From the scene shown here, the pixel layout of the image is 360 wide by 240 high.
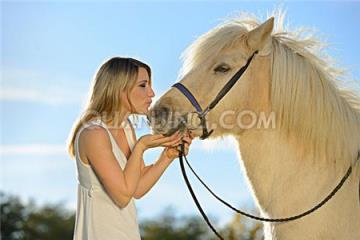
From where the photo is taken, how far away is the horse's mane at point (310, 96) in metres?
3.58

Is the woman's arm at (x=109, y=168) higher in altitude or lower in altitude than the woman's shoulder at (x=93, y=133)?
lower

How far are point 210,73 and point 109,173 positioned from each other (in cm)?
93

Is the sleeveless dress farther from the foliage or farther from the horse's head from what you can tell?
the foliage

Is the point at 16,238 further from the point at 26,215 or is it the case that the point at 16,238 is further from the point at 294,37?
the point at 294,37

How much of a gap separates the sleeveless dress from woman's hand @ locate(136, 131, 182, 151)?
0.14m

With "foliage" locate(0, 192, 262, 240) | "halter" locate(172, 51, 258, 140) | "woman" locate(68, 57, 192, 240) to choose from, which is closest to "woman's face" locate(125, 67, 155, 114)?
"woman" locate(68, 57, 192, 240)

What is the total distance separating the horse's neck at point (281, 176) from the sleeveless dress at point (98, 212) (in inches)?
30.7

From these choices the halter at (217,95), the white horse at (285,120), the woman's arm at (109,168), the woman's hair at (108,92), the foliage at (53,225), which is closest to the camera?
the woman's arm at (109,168)

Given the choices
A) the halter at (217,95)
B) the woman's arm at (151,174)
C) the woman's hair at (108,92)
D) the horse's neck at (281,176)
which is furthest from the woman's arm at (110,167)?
the horse's neck at (281,176)

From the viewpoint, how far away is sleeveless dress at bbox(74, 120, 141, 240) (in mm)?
3422

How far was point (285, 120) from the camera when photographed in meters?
3.62

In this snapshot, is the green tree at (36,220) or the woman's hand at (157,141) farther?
the green tree at (36,220)

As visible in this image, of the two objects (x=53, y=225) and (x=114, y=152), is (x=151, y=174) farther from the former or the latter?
(x=53, y=225)

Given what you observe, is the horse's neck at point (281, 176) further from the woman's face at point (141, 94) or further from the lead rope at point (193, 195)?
the woman's face at point (141, 94)
